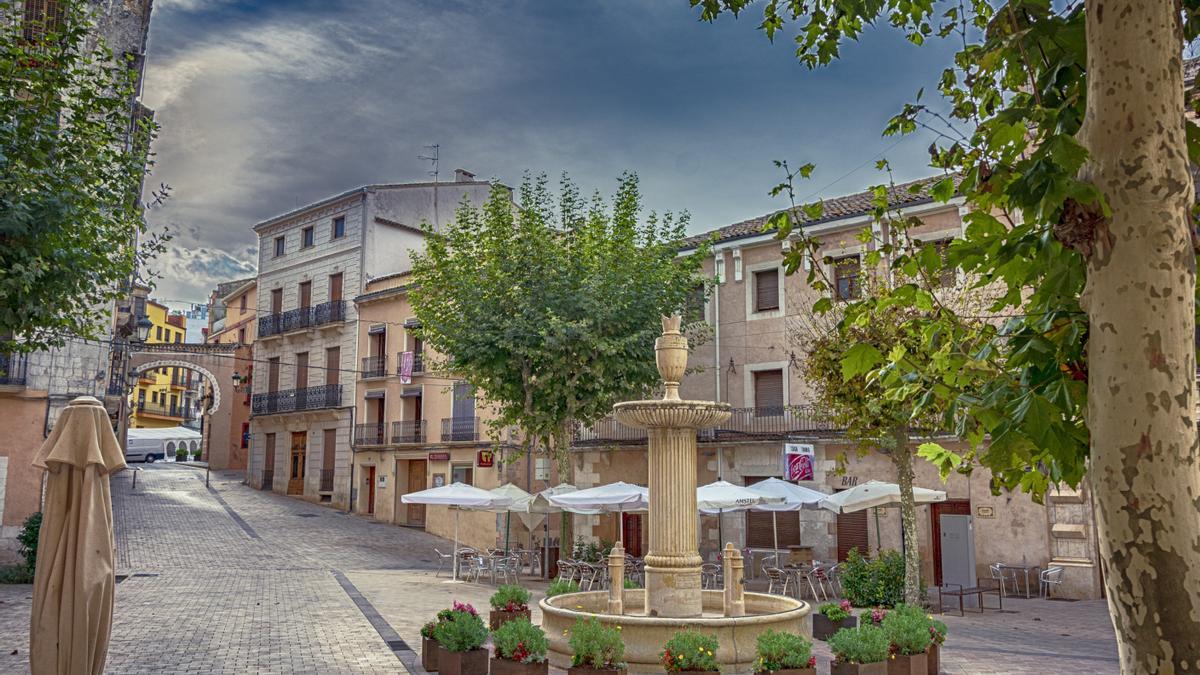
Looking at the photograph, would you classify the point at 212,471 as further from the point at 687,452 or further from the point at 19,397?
the point at 687,452

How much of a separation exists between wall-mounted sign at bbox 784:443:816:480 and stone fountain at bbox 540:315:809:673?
938cm

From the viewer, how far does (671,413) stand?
11320 mm

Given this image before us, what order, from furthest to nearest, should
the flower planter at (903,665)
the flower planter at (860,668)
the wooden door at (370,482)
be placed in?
the wooden door at (370,482) → the flower planter at (903,665) → the flower planter at (860,668)

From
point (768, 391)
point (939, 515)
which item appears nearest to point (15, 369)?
point (768, 391)

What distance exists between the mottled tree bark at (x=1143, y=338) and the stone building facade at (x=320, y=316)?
33.2 metres

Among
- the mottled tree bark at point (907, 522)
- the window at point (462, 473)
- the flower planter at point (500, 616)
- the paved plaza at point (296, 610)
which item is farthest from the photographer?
the window at point (462, 473)

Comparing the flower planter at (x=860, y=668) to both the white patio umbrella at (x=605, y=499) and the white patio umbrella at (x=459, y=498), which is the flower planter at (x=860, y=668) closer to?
the white patio umbrella at (x=605, y=499)

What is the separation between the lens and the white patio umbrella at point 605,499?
18.7 meters

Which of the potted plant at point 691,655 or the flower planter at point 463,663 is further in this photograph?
the flower planter at point 463,663

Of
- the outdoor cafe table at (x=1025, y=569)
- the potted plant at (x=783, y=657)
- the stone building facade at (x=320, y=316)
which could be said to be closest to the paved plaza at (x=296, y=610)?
the outdoor cafe table at (x=1025, y=569)

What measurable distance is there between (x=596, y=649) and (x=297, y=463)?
103 ft

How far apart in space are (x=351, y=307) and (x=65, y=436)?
29533mm

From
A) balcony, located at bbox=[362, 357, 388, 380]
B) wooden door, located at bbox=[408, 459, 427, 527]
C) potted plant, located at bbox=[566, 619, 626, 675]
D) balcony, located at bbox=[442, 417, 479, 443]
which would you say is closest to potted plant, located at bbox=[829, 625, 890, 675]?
potted plant, located at bbox=[566, 619, 626, 675]

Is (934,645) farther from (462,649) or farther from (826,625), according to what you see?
(462,649)
